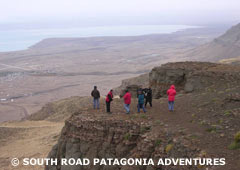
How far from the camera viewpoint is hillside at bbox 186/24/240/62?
8306 centimetres

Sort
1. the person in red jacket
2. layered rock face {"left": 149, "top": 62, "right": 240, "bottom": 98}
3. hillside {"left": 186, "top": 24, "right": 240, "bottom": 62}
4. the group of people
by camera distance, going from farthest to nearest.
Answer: hillside {"left": 186, "top": 24, "right": 240, "bottom": 62} → layered rock face {"left": 149, "top": 62, "right": 240, "bottom": 98} → the person in red jacket → the group of people

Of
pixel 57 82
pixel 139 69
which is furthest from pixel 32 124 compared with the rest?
pixel 139 69

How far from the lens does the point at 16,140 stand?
75.4ft

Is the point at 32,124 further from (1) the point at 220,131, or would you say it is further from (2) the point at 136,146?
(1) the point at 220,131

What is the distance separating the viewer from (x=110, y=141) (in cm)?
1041

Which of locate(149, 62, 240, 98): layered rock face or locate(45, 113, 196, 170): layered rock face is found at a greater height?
locate(149, 62, 240, 98): layered rock face

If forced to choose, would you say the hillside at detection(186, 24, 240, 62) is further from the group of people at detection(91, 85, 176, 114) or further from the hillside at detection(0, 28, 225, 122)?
the group of people at detection(91, 85, 176, 114)

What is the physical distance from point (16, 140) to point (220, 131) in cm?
1832

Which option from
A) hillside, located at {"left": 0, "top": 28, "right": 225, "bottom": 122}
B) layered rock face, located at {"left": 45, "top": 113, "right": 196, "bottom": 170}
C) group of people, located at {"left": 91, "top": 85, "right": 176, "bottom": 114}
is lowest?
hillside, located at {"left": 0, "top": 28, "right": 225, "bottom": 122}

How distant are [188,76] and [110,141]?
8.53 m

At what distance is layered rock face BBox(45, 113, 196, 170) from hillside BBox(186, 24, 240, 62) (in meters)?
75.5

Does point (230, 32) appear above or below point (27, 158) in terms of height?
above

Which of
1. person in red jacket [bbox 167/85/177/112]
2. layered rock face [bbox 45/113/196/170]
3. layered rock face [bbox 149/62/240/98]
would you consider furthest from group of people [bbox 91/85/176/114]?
layered rock face [bbox 149/62/240/98]

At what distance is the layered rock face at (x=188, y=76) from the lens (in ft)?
53.1
